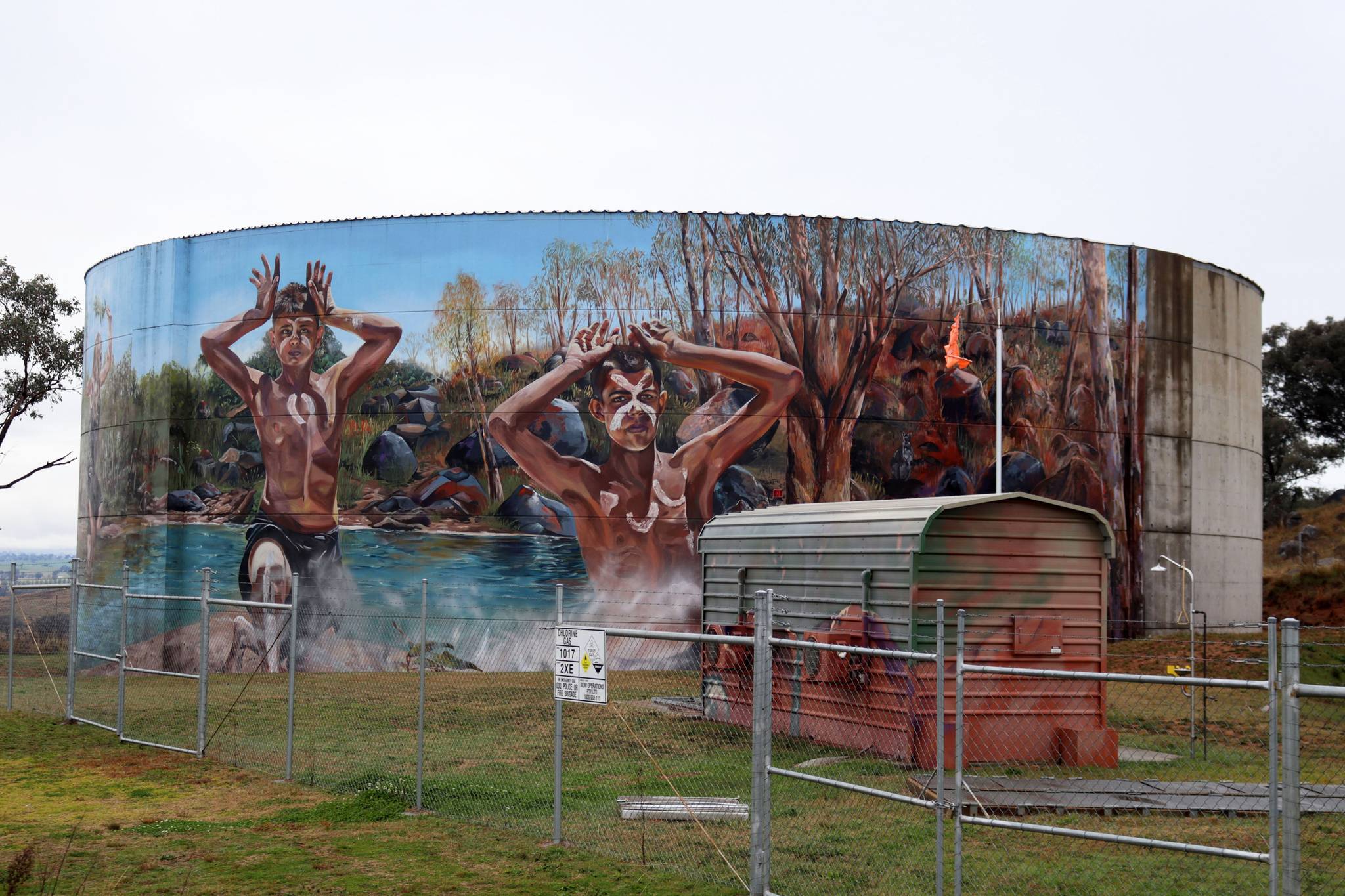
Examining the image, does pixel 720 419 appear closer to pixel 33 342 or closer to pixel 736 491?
pixel 736 491

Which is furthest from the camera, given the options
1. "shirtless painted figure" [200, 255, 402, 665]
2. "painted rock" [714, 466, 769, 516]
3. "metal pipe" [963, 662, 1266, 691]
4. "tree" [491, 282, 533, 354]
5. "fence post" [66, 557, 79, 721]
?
"shirtless painted figure" [200, 255, 402, 665]

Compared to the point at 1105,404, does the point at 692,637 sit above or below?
below

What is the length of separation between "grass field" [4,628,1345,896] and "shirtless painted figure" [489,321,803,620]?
18.8ft

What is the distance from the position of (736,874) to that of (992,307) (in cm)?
2439

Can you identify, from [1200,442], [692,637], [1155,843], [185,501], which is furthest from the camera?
[1200,442]

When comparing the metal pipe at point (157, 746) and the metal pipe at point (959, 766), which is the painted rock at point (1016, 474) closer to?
the metal pipe at point (157, 746)

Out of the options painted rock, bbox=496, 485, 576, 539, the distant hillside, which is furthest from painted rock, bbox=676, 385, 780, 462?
the distant hillside

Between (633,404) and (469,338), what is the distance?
432cm

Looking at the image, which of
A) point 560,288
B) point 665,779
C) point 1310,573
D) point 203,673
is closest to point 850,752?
point 665,779

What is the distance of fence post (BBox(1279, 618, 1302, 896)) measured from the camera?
6.77 meters

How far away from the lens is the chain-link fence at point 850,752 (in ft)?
33.7

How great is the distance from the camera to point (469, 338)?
3200 cm

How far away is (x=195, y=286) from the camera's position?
3497 centimetres

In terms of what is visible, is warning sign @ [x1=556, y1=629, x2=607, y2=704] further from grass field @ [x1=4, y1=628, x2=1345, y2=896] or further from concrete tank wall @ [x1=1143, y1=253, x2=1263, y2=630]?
concrete tank wall @ [x1=1143, y1=253, x2=1263, y2=630]
